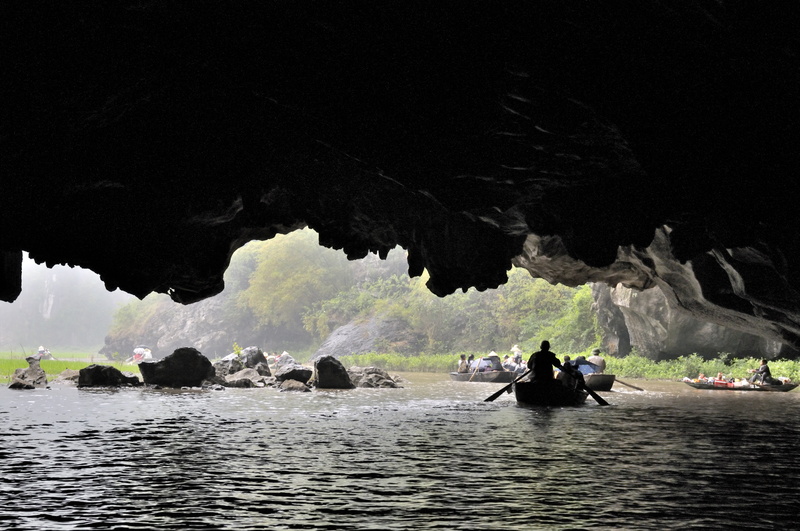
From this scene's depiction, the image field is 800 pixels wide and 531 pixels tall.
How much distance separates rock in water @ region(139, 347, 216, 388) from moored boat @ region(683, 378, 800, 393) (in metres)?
17.9

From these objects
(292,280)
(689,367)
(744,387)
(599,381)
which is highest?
(292,280)

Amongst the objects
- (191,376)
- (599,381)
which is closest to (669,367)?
(599,381)

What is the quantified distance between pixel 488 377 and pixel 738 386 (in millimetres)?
9973

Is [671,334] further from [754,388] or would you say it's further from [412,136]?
[412,136]

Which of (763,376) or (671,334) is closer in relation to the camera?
(763,376)

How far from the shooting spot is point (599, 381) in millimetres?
24047

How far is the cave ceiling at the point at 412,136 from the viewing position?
7.70m

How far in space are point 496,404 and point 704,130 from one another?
11.2m

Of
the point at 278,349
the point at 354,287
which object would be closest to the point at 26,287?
the point at 278,349

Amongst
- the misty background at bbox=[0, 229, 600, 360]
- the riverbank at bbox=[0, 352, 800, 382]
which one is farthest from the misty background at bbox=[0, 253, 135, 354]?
the riverbank at bbox=[0, 352, 800, 382]

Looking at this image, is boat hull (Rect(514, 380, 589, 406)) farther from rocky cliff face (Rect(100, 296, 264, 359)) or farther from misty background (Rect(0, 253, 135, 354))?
misty background (Rect(0, 253, 135, 354))

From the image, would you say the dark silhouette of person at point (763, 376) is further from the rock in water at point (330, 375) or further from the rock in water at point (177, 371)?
the rock in water at point (177, 371)

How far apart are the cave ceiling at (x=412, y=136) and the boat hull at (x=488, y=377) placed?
15598 mm

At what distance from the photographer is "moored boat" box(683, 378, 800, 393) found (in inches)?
971
